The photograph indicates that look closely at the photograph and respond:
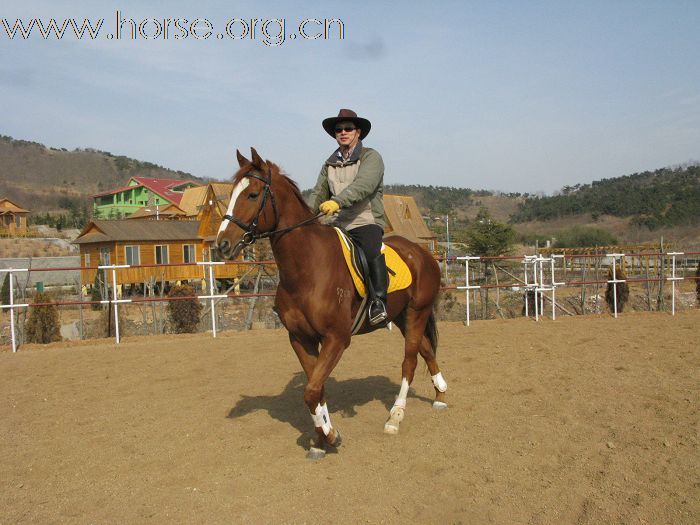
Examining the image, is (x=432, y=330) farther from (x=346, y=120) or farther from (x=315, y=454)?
(x=346, y=120)

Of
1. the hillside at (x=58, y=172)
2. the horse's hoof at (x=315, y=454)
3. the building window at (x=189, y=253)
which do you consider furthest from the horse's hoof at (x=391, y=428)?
the hillside at (x=58, y=172)

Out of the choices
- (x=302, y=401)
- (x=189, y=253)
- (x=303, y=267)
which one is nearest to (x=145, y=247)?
(x=189, y=253)

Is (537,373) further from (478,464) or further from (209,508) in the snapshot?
(209,508)

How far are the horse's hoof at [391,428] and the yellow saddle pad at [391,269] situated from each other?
1151 millimetres

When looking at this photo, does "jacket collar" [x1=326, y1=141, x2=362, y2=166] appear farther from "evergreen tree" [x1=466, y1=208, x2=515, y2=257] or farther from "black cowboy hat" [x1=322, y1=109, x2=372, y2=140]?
"evergreen tree" [x1=466, y1=208, x2=515, y2=257]

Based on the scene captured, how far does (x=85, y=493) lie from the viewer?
365 cm

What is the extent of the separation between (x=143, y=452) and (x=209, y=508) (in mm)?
1357

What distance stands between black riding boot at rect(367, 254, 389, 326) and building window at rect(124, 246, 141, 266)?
2900 centimetres

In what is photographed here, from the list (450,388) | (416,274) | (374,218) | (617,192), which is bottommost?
(450,388)

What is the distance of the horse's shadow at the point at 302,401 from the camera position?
5.38 metres

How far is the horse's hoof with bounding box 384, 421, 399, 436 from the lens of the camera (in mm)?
4758

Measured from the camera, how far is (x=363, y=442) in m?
4.55

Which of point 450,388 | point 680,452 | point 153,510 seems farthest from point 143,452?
point 680,452

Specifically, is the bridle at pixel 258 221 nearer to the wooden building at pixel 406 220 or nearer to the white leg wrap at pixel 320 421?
the white leg wrap at pixel 320 421
